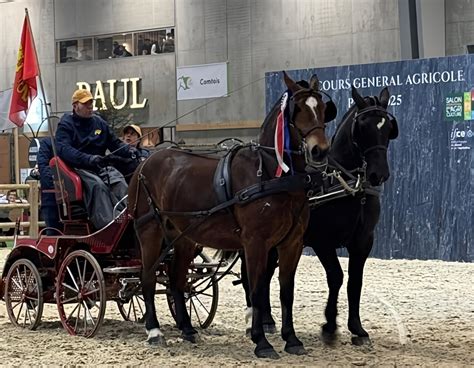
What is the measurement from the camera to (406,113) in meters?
12.4

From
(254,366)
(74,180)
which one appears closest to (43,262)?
(74,180)

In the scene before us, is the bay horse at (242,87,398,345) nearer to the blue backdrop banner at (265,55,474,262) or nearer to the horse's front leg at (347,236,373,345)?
the horse's front leg at (347,236,373,345)

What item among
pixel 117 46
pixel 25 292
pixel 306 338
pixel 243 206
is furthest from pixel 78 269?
pixel 117 46

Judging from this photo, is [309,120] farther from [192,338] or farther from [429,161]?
[429,161]

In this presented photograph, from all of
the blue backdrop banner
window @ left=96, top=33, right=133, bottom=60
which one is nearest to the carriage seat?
the blue backdrop banner

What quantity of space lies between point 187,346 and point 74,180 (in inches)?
64.9

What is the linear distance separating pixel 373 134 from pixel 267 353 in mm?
1648

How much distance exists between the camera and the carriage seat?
22.9ft

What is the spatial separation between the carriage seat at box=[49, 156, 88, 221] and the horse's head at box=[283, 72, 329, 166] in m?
2.08

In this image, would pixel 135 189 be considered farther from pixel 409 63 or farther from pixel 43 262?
pixel 409 63

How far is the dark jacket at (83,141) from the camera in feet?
23.1

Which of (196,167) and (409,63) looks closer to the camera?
(196,167)

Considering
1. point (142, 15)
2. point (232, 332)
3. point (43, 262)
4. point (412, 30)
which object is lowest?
point (232, 332)

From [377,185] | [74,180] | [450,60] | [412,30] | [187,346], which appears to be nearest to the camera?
[377,185]
